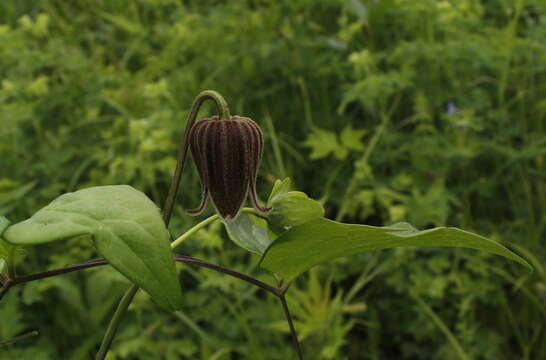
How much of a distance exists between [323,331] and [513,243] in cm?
61

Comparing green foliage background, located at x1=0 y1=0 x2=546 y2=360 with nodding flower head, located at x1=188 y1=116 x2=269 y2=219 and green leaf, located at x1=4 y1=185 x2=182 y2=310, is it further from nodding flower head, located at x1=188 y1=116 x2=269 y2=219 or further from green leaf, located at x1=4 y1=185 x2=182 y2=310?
green leaf, located at x1=4 y1=185 x2=182 y2=310

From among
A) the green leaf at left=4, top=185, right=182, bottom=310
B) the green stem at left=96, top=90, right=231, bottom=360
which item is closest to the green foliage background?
the green stem at left=96, top=90, right=231, bottom=360

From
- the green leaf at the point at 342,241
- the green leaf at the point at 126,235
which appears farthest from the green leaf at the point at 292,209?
the green leaf at the point at 126,235

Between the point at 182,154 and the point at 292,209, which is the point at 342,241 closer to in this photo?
the point at 292,209

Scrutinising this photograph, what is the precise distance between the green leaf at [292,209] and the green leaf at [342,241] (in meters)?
0.01

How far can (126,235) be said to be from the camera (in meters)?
0.53

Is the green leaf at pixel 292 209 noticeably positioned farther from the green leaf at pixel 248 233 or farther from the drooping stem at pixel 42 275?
the drooping stem at pixel 42 275

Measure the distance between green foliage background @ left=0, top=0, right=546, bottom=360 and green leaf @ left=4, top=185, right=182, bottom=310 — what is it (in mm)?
879

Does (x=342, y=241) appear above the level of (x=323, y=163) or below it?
above

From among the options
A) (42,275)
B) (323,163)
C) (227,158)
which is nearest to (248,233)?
(227,158)

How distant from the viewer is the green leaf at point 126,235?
0.52m

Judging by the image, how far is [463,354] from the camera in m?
1.46

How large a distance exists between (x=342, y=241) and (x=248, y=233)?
13 centimetres

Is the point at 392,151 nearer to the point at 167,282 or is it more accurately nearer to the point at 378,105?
the point at 378,105
